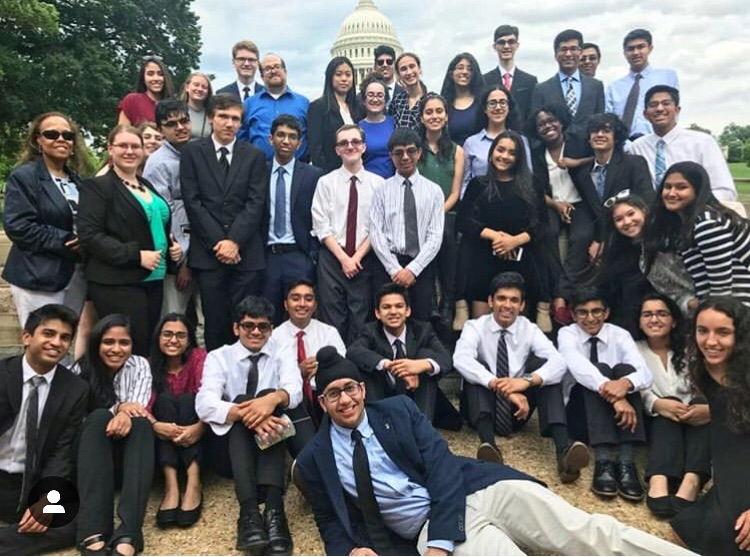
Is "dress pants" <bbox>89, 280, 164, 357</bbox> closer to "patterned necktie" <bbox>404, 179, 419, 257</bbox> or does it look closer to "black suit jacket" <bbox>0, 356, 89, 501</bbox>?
"black suit jacket" <bbox>0, 356, 89, 501</bbox>

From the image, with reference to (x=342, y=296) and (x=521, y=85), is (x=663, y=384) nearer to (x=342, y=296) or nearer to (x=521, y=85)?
(x=342, y=296)

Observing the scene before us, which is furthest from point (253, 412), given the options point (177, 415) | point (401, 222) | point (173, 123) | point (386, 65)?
point (386, 65)

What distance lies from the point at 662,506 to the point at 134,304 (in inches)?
148

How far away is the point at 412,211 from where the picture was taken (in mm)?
5051

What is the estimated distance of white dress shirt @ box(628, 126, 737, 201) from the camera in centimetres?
525

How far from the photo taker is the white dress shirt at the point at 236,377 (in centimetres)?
401

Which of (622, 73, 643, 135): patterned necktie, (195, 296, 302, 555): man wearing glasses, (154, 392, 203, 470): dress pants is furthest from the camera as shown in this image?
(622, 73, 643, 135): patterned necktie

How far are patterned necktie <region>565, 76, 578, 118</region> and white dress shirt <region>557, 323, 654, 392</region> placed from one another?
2726 millimetres

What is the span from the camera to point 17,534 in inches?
137

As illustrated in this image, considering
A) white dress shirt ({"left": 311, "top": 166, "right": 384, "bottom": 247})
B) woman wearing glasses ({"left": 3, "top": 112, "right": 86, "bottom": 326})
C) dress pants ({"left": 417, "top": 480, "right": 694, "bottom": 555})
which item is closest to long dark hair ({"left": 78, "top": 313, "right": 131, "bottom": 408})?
woman wearing glasses ({"left": 3, "top": 112, "right": 86, "bottom": 326})

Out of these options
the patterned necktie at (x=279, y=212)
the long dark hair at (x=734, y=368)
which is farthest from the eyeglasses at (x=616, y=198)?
the patterned necktie at (x=279, y=212)

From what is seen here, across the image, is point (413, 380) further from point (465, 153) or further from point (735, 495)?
point (465, 153)

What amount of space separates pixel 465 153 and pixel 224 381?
3.10 metres

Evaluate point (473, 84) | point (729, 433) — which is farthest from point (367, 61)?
point (729, 433)
